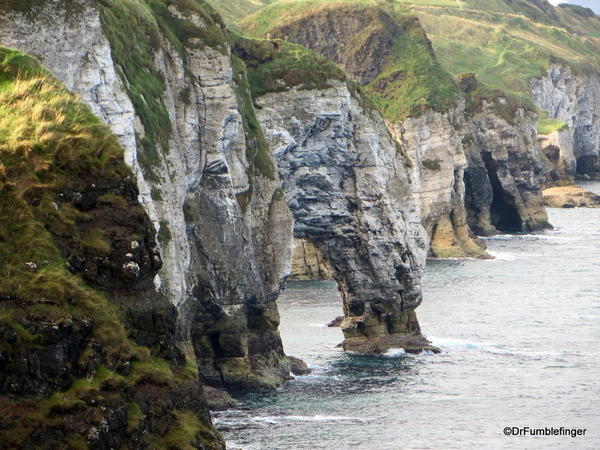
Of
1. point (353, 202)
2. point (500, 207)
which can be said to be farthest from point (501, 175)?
point (353, 202)

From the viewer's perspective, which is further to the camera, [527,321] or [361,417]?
[527,321]

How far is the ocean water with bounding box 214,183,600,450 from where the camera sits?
63.8 m

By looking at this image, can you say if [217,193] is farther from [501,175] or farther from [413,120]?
[501,175]

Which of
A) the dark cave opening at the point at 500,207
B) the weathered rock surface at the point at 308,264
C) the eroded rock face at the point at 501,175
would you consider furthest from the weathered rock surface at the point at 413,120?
the dark cave opening at the point at 500,207

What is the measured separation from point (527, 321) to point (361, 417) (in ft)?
129

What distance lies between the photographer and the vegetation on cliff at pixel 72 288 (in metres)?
31.3

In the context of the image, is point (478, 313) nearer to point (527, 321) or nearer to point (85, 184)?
point (527, 321)

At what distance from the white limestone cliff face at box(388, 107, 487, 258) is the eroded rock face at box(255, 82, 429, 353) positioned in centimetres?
5658

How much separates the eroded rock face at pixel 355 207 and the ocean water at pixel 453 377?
3614 mm

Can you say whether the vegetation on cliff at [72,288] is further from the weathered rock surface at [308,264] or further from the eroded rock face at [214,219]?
the weathered rock surface at [308,264]

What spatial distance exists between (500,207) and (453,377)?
350 feet

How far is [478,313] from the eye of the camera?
10712 centimetres

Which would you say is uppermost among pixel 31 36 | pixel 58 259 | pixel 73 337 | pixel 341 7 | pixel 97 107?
pixel 341 7

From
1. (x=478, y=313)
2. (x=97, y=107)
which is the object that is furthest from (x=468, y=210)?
(x=97, y=107)
